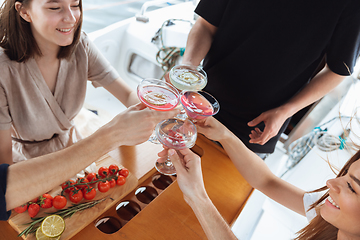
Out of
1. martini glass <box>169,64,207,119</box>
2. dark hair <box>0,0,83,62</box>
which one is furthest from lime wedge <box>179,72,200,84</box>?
dark hair <box>0,0,83,62</box>

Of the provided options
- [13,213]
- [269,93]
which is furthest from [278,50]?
[13,213]

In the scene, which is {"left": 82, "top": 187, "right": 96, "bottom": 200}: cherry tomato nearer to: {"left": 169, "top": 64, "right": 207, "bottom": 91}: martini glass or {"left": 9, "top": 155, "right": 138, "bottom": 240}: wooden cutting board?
{"left": 9, "top": 155, "right": 138, "bottom": 240}: wooden cutting board

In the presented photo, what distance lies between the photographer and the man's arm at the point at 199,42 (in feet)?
5.29

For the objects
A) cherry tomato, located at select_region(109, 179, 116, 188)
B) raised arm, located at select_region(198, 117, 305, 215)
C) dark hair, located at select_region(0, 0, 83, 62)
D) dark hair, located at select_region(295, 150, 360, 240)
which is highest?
dark hair, located at select_region(0, 0, 83, 62)

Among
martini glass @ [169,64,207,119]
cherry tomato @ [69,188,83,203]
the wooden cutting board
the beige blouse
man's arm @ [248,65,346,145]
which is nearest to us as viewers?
the wooden cutting board

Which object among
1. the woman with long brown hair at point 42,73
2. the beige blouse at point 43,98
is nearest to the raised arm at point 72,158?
the woman with long brown hair at point 42,73

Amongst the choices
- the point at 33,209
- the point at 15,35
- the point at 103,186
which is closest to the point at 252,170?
the point at 103,186

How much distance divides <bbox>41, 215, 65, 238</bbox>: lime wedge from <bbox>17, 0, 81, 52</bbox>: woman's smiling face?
→ 87cm

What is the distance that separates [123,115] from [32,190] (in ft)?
1.43

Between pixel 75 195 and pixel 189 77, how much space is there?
0.75m

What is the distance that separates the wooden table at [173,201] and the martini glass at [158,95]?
0.43 meters

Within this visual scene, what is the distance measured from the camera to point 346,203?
2.90ft

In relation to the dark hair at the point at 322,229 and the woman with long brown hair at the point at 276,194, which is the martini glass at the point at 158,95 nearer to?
the woman with long brown hair at the point at 276,194

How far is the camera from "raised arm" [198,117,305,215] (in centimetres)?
135
